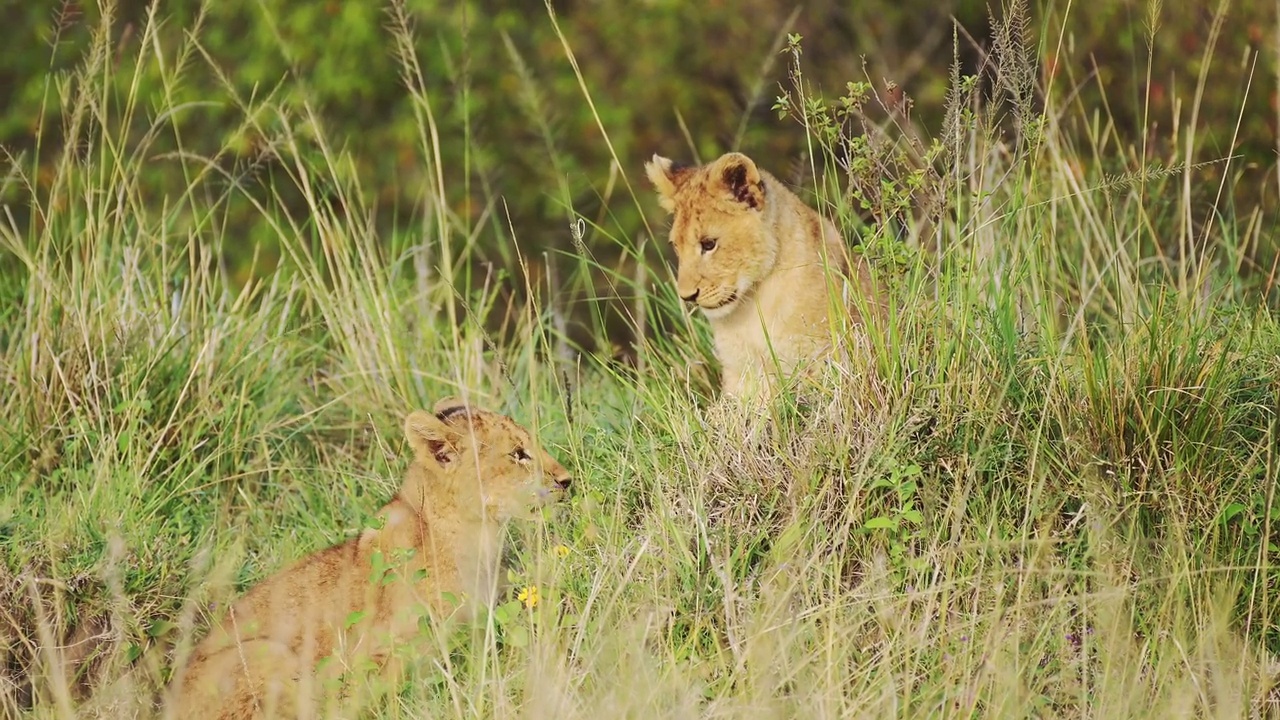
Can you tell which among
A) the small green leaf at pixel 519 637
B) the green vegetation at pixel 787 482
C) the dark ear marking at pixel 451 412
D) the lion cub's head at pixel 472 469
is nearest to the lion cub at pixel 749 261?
the green vegetation at pixel 787 482

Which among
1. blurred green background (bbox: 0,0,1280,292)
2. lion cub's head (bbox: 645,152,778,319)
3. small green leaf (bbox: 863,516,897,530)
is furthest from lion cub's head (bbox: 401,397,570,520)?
blurred green background (bbox: 0,0,1280,292)

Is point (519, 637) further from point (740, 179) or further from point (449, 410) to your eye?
point (740, 179)

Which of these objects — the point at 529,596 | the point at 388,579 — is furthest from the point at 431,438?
the point at 529,596

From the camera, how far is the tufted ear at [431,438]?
5.02 meters

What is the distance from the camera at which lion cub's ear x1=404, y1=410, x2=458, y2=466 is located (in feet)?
16.5

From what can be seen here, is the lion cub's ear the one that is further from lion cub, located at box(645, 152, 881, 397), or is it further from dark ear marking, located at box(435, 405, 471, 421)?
lion cub, located at box(645, 152, 881, 397)

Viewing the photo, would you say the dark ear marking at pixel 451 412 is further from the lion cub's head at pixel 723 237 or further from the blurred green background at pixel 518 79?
the blurred green background at pixel 518 79

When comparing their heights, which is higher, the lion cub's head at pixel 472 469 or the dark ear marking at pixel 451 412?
the dark ear marking at pixel 451 412

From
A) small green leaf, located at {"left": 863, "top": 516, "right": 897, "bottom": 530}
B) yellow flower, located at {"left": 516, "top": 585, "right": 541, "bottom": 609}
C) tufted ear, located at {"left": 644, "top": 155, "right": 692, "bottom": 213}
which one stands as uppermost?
tufted ear, located at {"left": 644, "top": 155, "right": 692, "bottom": 213}

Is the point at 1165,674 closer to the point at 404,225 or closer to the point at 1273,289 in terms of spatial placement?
the point at 1273,289

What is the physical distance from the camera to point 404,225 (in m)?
11.9

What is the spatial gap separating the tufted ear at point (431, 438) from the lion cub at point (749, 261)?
951 mm

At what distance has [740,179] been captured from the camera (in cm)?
577

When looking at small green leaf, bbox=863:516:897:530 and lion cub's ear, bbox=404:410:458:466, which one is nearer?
small green leaf, bbox=863:516:897:530
